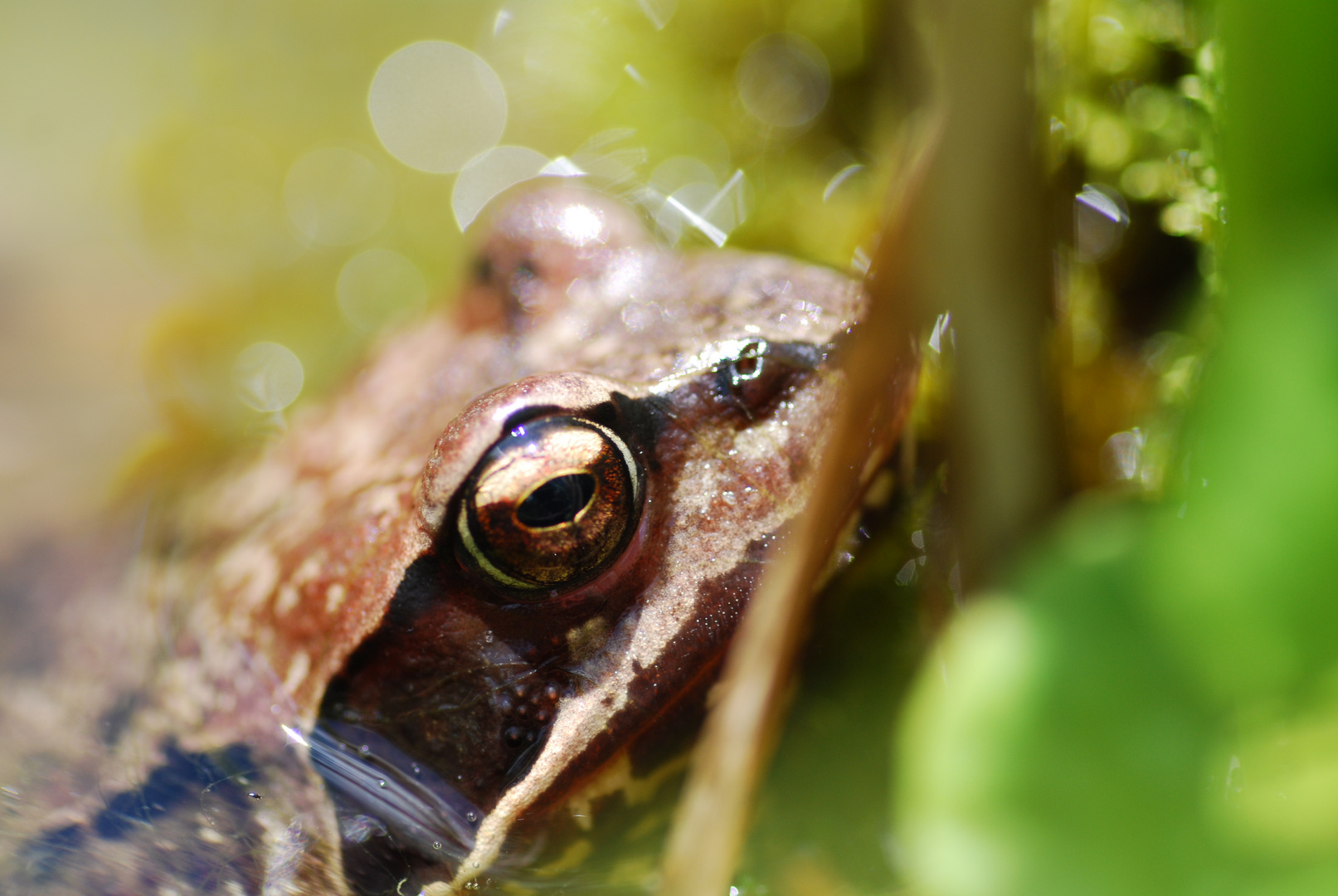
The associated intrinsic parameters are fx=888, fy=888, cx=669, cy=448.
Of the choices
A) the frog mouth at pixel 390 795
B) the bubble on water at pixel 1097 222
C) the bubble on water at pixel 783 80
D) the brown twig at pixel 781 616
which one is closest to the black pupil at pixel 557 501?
the brown twig at pixel 781 616

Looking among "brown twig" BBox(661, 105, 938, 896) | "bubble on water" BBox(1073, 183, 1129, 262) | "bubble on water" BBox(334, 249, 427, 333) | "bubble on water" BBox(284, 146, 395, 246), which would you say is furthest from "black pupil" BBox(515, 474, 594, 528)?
"bubble on water" BBox(284, 146, 395, 246)

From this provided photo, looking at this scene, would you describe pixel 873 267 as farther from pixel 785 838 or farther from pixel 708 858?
pixel 785 838

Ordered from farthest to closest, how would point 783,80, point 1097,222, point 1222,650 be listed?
point 783,80
point 1097,222
point 1222,650

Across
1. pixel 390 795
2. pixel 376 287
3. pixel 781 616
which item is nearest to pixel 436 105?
pixel 376 287

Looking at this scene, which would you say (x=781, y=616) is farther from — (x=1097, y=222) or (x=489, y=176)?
(x=489, y=176)

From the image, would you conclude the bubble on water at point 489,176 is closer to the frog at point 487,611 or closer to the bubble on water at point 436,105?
the bubble on water at point 436,105

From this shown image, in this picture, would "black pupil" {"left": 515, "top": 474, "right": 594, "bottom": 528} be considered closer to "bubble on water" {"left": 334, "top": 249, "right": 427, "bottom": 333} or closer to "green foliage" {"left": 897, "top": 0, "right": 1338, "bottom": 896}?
"green foliage" {"left": 897, "top": 0, "right": 1338, "bottom": 896}
